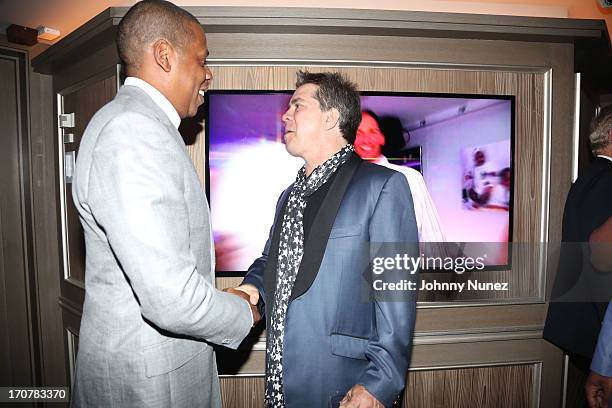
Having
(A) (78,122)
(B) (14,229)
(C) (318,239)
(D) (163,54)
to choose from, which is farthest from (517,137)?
(B) (14,229)

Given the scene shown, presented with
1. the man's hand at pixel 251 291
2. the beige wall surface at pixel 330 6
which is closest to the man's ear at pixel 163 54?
the man's hand at pixel 251 291

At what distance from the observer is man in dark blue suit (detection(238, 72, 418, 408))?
1.28 metres

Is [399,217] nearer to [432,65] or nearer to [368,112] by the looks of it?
[368,112]

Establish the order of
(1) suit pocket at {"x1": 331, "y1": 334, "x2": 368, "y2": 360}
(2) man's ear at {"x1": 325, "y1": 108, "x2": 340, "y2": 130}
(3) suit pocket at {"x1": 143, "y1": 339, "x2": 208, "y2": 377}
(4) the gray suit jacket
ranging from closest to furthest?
(4) the gray suit jacket
(3) suit pocket at {"x1": 143, "y1": 339, "x2": 208, "y2": 377}
(1) suit pocket at {"x1": 331, "y1": 334, "x2": 368, "y2": 360}
(2) man's ear at {"x1": 325, "y1": 108, "x2": 340, "y2": 130}

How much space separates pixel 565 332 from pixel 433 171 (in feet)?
3.89

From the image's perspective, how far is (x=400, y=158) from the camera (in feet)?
7.44

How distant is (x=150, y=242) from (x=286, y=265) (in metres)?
0.64

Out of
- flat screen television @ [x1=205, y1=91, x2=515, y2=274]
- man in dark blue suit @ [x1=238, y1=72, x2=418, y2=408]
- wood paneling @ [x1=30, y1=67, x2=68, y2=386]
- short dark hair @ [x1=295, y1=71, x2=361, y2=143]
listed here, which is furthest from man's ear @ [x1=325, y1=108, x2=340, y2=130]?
wood paneling @ [x1=30, y1=67, x2=68, y2=386]

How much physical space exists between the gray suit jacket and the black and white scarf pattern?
0.83 ft

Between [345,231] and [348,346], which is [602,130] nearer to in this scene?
[345,231]

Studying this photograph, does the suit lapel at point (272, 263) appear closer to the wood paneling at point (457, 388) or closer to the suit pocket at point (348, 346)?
the suit pocket at point (348, 346)

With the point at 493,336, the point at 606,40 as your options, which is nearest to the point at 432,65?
the point at 606,40

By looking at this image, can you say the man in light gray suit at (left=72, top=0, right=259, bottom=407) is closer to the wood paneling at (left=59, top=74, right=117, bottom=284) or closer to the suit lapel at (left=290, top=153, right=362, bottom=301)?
the suit lapel at (left=290, top=153, right=362, bottom=301)

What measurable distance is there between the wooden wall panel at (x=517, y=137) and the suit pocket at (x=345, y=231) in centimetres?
117
